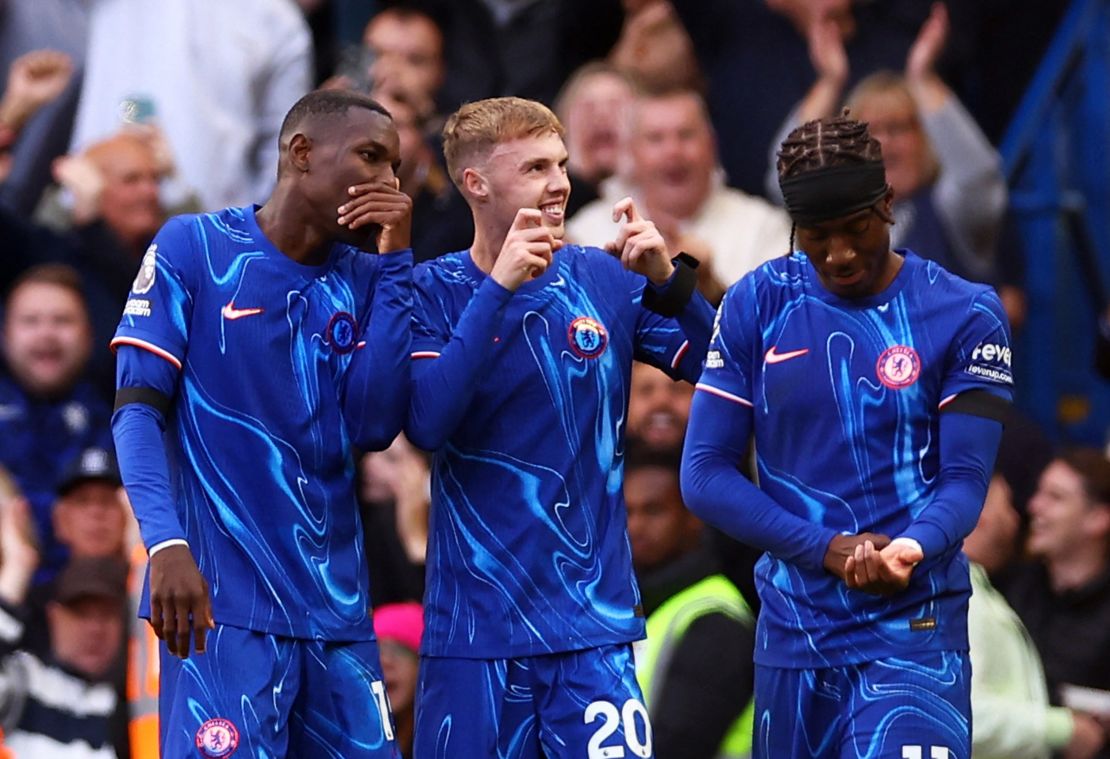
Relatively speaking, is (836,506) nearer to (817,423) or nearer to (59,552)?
(817,423)

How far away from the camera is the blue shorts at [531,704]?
18.2 ft

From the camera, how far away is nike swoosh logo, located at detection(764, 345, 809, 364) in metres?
5.59

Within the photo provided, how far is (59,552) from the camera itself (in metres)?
8.60

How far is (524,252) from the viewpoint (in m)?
5.45

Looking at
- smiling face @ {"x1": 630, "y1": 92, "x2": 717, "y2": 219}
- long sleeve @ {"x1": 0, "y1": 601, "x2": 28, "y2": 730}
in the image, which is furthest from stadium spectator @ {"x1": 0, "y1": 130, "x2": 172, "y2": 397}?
smiling face @ {"x1": 630, "y1": 92, "x2": 717, "y2": 219}

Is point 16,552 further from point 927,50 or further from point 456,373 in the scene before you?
point 927,50

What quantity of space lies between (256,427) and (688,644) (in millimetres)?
2077

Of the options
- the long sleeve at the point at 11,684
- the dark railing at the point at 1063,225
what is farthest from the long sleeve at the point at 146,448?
the dark railing at the point at 1063,225

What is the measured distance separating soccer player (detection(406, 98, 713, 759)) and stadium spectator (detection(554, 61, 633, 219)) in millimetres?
3810

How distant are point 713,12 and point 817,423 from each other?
16.5 feet

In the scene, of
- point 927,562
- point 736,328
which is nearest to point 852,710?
point 927,562

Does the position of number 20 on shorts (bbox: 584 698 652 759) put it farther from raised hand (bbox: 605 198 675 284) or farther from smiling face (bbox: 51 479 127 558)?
smiling face (bbox: 51 479 127 558)

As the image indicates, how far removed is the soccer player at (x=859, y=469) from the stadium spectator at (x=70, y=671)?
3210 millimetres

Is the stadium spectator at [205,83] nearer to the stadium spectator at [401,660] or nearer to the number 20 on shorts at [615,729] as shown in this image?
the stadium spectator at [401,660]
